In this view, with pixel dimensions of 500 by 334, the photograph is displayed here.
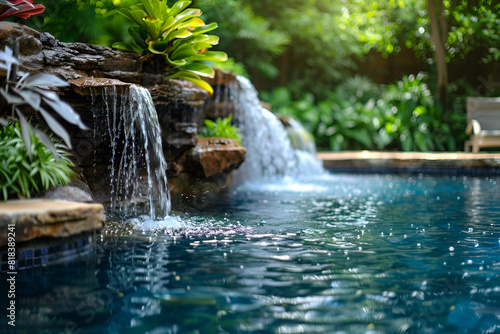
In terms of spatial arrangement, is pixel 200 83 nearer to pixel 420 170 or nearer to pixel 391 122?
pixel 420 170

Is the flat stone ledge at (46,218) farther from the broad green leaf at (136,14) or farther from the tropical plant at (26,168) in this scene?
the broad green leaf at (136,14)

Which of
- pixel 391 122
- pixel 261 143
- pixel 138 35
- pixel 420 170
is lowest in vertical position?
pixel 420 170

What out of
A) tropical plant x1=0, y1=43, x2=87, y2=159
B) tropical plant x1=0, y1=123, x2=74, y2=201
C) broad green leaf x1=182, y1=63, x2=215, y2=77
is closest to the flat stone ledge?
tropical plant x1=0, y1=123, x2=74, y2=201

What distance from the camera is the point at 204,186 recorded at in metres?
6.09

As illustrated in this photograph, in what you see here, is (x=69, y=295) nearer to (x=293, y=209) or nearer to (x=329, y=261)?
(x=329, y=261)

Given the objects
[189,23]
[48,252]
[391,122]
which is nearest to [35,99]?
[48,252]

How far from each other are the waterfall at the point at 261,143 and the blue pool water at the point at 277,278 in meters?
3.59

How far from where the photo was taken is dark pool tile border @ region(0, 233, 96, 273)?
2781mm

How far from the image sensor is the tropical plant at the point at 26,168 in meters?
3.17

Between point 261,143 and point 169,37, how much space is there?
10.6 ft

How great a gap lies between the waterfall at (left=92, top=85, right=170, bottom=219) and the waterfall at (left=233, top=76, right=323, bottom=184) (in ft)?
9.60

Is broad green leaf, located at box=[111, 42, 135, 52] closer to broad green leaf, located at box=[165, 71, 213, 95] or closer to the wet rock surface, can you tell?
the wet rock surface

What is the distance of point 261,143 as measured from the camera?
834 cm

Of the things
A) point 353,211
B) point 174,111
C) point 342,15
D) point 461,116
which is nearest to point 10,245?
point 174,111
